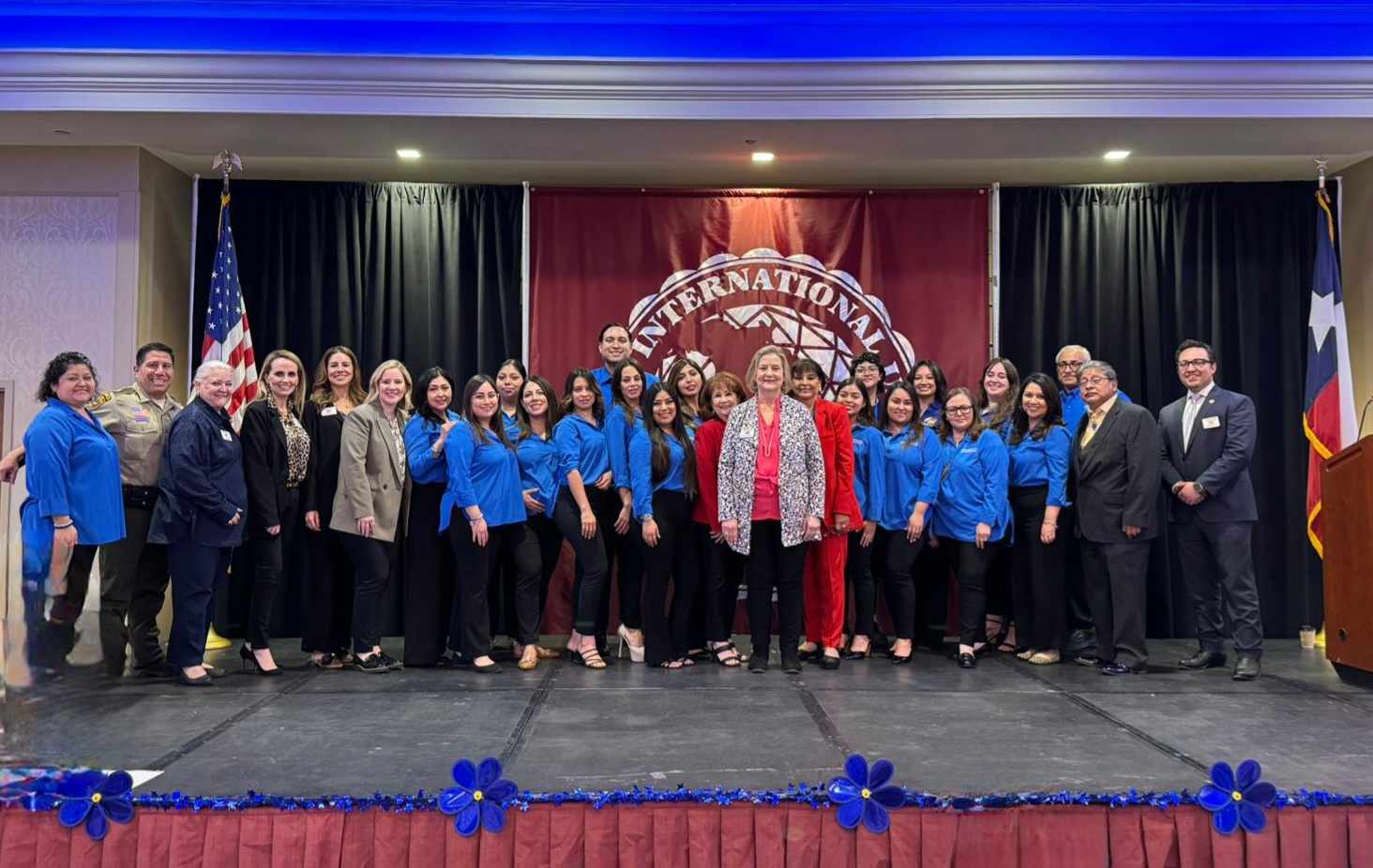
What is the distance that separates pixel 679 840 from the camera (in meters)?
2.56

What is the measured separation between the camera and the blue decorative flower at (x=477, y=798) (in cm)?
253

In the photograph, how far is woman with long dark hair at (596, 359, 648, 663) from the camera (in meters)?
4.76

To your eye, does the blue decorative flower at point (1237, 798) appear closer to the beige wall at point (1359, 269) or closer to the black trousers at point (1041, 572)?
the black trousers at point (1041, 572)

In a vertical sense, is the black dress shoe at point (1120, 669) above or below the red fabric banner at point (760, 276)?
below

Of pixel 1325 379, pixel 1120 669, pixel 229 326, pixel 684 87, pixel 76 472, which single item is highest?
pixel 684 87

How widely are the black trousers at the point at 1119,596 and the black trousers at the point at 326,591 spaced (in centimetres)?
298

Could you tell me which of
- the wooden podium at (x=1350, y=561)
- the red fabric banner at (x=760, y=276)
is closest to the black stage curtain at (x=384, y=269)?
the red fabric banner at (x=760, y=276)

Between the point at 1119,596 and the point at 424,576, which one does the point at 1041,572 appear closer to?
the point at 1119,596

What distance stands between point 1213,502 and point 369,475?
12.1 feet

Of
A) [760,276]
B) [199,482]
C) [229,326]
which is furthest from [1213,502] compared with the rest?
[229,326]

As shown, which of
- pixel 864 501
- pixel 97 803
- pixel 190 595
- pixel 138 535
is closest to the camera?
pixel 97 803

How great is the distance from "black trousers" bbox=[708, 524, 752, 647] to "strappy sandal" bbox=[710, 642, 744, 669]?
0.03 m

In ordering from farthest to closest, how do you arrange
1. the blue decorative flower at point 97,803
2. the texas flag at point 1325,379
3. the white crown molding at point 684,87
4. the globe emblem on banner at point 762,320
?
the globe emblem on banner at point 762,320 → the texas flag at point 1325,379 → the white crown molding at point 684,87 → the blue decorative flower at point 97,803

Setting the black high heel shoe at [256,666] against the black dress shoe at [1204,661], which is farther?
the black dress shoe at [1204,661]
